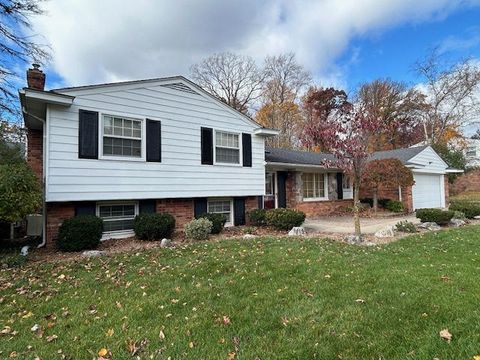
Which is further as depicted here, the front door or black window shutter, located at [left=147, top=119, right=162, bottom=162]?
the front door

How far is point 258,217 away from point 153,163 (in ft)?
13.3

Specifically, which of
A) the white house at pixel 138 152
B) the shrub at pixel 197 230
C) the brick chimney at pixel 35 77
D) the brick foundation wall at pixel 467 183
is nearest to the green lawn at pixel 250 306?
the shrub at pixel 197 230

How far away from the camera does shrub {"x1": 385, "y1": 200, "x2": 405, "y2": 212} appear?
1636 cm

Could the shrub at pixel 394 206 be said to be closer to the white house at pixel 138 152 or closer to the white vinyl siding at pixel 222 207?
the white house at pixel 138 152

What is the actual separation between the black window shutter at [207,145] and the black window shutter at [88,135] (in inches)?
136

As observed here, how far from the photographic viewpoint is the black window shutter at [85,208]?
8695mm

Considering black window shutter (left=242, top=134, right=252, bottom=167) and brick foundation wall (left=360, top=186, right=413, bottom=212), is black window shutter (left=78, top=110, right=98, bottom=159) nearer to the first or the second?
black window shutter (left=242, top=134, right=252, bottom=167)

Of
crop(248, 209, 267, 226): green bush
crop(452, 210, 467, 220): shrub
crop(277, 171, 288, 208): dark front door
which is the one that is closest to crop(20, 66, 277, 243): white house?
crop(248, 209, 267, 226): green bush

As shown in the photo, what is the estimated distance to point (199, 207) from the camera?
10945mm

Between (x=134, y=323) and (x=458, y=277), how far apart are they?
184 inches

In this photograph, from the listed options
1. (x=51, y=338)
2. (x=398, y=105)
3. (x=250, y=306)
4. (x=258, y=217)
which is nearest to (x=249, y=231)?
(x=258, y=217)

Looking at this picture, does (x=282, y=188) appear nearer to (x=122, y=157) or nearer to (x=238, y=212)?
(x=238, y=212)

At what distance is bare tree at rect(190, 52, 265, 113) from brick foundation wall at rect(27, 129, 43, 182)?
73.8ft

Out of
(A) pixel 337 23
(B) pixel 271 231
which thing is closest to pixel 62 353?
(B) pixel 271 231
